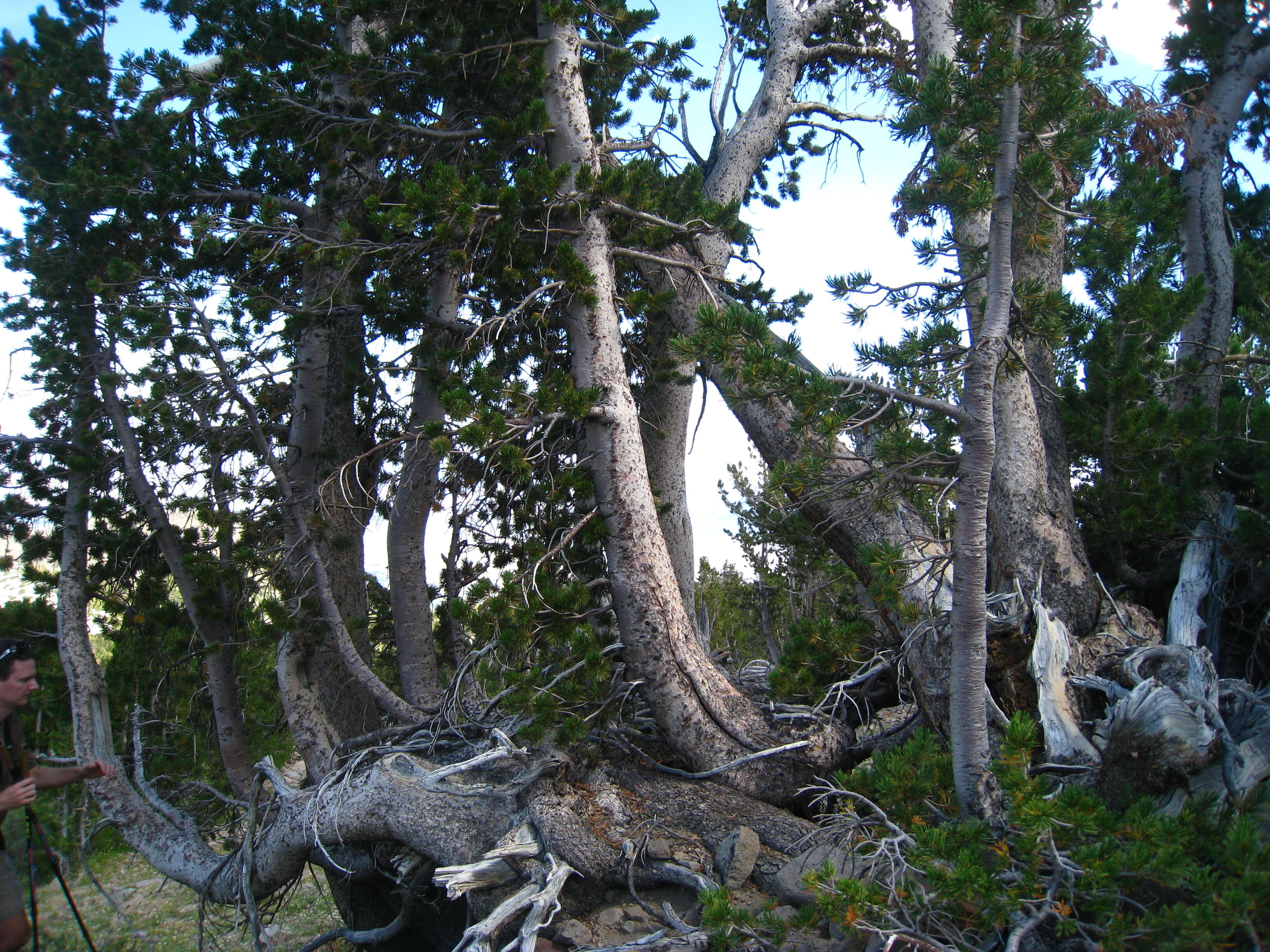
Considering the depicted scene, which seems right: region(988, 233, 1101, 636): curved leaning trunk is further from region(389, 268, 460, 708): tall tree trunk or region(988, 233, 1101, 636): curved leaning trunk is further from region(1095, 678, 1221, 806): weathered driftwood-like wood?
region(389, 268, 460, 708): tall tree trunk

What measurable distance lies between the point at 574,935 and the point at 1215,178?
24.7ft

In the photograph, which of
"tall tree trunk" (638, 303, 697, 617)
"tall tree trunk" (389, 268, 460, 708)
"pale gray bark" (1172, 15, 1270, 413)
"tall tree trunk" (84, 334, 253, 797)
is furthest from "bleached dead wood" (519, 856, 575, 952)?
"pale gray bark" (1172, 15, 1270, 413)

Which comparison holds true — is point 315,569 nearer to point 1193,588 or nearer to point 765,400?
point 765,400

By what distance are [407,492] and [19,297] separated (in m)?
3.47

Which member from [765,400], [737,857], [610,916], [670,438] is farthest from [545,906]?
[670,438]

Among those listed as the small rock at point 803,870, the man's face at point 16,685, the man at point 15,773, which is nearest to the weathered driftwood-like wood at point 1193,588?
the small rock at point 803,870

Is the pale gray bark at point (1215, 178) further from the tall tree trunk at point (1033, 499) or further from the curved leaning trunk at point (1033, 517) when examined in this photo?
the curved leaning trunk at point (1033, 517)

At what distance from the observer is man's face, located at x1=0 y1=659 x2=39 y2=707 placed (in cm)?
389

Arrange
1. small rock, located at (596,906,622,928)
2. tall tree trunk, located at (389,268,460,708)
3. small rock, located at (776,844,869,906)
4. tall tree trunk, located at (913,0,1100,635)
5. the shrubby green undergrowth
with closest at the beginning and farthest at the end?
1. the shrubby green undergrowth
2. small rock, located at (776,844,869,906)
3. small rock, located at (596,906,622,928)
4. tall tree trunk, located at (913,0,1100,635)
5. tall tree trunk, located at (389,268,460,708)

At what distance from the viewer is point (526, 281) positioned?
18.6 feet

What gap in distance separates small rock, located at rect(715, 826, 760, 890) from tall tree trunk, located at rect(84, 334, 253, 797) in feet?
14.0

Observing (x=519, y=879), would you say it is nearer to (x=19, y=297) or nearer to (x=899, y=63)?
(x=19, y=297)

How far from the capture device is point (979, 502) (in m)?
3.15

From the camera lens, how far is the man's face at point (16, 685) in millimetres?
3889
